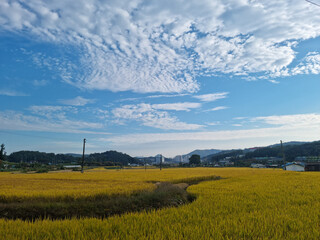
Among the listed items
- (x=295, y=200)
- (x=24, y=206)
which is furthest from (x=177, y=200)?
(x=24, y=206)

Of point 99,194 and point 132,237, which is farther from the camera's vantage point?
point 99,194

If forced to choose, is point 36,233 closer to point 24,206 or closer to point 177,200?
point 24,206

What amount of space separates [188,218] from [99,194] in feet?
19.2

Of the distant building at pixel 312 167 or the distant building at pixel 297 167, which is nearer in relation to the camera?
the distant building at pixel 312 167

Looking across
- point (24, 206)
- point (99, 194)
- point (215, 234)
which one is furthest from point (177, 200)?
point (24, 206)

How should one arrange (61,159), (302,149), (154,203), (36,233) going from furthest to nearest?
1. (61,159)
2. (302,149)
3. (154,203)
4. (36,233)

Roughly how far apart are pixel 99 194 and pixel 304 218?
822 cm

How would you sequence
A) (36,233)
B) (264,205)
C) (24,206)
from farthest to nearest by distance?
1. (24,206)
2. (264,205)
3. (36,233)

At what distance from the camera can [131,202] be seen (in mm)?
8812

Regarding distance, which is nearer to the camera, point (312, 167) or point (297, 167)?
point (312, 167)

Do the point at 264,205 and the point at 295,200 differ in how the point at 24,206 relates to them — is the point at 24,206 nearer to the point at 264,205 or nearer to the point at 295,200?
the point at 264,205

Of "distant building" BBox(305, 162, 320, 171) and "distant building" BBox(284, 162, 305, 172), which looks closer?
"distant building" BBox(305, 162, 320, 171)

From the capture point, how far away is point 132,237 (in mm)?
4203

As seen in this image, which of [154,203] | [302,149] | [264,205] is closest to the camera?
[264,205]
